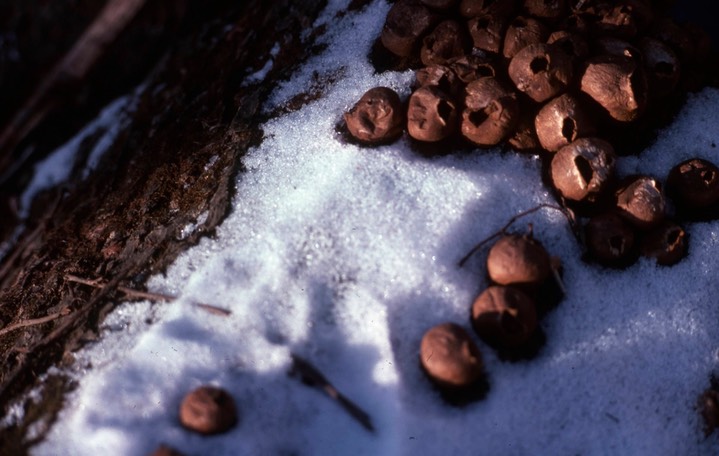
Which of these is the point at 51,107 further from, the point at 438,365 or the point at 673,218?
the point at 673,218

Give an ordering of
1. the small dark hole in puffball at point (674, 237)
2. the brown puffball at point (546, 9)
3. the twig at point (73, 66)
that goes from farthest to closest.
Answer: the brown puffball at point (546, 9)
the small dark hole in puffball at point (674, 237)
the twig at point (73, 66)

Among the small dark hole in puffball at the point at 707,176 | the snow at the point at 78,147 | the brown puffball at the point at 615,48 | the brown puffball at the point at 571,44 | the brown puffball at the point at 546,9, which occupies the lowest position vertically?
the small dark hole in puffball at the point at 707,176

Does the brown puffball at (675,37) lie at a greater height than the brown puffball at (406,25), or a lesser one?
lesser

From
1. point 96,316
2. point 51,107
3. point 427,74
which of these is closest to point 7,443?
point 96,316

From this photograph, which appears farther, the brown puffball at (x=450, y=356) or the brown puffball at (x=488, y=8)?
the brown puffball at (x=488, y=8)

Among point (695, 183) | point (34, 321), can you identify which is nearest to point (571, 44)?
point (695, 183)

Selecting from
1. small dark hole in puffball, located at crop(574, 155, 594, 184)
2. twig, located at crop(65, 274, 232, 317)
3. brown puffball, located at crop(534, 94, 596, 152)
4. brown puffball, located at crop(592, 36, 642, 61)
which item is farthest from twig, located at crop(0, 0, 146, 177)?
brown puffball, located at crop(592, 36, 642, 61)

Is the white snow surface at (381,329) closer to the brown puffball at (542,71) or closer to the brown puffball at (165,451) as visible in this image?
the brown puffball at (165,451)

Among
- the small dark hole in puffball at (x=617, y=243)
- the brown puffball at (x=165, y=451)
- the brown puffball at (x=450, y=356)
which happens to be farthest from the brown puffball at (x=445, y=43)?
the brown puffball at (x=165, y=451)

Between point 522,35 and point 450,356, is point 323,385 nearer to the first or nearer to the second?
point 450,356
